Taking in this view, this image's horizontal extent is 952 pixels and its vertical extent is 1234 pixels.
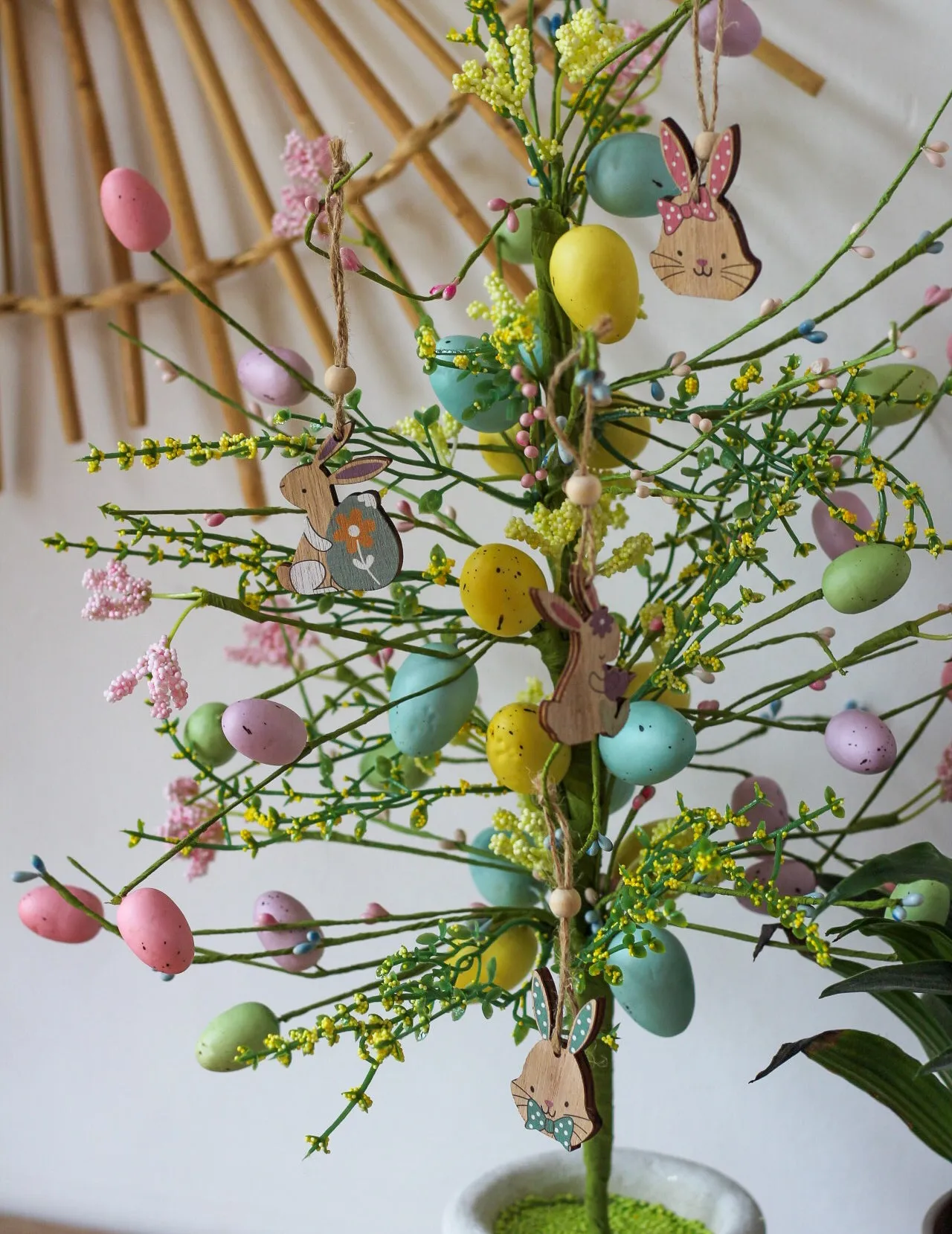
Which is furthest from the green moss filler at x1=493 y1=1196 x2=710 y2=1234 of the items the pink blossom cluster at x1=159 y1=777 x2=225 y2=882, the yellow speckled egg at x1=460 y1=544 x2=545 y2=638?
the yellow speckled egg at x1=460 y1=544 x2=545 y2=638

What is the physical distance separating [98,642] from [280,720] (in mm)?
506

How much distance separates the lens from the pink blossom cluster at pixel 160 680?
52 centimetres

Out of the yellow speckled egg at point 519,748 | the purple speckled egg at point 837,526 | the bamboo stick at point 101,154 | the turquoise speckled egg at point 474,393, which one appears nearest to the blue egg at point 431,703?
the yellow speckled egg at point 519,748

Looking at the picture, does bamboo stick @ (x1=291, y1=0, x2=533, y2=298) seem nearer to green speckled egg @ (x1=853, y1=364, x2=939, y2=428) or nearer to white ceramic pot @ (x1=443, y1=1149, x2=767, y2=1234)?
green speckled egg @ (x1=853, y1=364, x2=939, y2=428)

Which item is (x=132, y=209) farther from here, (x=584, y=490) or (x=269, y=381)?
(x=584, y=490)

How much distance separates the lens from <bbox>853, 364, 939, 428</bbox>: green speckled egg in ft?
2.12

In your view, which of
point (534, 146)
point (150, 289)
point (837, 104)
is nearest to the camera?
point (534, 146)

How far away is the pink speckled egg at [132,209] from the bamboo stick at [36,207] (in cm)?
37

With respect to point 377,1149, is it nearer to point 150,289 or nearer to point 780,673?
point 780,673

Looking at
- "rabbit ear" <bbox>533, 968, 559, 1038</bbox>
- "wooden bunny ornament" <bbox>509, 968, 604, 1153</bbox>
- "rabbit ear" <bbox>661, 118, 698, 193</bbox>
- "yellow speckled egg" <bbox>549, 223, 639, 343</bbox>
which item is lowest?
"wooden bunny ornament" <bbox>509, 968, 604, 1153</bbox>

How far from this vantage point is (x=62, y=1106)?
1046 mm

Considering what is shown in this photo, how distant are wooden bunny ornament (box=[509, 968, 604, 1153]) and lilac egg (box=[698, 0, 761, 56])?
19.1 inches

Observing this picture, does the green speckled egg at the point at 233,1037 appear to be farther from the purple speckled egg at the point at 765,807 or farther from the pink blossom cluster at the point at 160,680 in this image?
the purple speckled egg at the point at 765,807

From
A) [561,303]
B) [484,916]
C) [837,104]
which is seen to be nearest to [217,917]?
[484,916]
